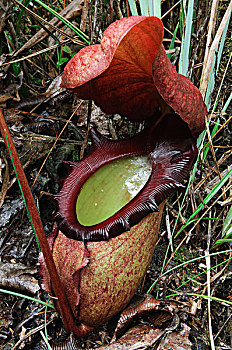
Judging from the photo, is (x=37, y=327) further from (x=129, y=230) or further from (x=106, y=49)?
(x=106, y=49)

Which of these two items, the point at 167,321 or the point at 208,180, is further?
the point at 208,180

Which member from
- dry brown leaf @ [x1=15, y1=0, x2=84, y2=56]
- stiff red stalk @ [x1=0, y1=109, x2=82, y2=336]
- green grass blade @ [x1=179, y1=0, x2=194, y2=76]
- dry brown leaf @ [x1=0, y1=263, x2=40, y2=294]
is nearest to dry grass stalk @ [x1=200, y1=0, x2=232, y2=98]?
green grass blade @ [x1=179, y1=0, x2=194, y2=76]

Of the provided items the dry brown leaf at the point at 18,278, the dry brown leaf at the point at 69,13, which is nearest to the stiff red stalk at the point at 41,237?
the dry brown leaf at the point at 18,278

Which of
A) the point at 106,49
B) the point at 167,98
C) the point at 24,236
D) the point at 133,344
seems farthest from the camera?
the point at 24,236

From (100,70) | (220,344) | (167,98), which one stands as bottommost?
(220,344)

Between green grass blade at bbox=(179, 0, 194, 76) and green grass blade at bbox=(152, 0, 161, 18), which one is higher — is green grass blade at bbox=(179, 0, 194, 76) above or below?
below

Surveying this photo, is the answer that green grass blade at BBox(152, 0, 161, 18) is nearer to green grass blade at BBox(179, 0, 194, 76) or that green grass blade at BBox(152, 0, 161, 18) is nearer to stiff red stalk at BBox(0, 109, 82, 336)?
Result: green grass blade at BBox(179, 0, 194, 76)

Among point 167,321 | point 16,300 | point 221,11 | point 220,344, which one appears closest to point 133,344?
point 167,321

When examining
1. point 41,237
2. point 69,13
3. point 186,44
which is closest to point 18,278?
point 41,237
